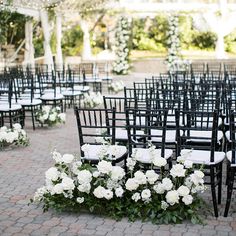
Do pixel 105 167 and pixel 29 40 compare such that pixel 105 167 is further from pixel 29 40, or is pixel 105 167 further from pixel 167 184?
pixel 29 40

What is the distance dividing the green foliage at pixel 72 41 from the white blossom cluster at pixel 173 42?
4.90 metres

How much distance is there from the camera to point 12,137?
7.40m

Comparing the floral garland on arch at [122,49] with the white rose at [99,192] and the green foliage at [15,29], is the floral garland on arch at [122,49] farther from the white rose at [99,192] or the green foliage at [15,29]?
the white rose at [99,192]

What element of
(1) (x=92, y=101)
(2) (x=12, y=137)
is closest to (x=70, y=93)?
(1) (x=92, y=101)

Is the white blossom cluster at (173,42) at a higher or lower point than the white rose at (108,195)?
higher

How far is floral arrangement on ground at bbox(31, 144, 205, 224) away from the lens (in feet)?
14.7

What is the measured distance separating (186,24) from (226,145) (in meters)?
16.7

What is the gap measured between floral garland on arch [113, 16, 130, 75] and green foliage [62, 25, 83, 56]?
3696 millimetres

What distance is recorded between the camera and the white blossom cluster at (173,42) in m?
19.2

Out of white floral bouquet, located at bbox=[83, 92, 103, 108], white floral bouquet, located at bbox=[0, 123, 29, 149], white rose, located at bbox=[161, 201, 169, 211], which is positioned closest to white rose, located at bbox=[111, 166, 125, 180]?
white rose, located at bbox=[161, 201, 169, 211]

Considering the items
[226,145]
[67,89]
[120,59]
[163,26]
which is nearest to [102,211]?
[226,145]

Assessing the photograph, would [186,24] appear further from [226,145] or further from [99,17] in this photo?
[226,145]

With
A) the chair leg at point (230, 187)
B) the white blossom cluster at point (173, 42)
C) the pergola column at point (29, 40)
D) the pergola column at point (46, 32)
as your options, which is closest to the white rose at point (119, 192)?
the chair leg at point (230, 187)

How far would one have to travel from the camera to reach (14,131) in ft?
24.8
